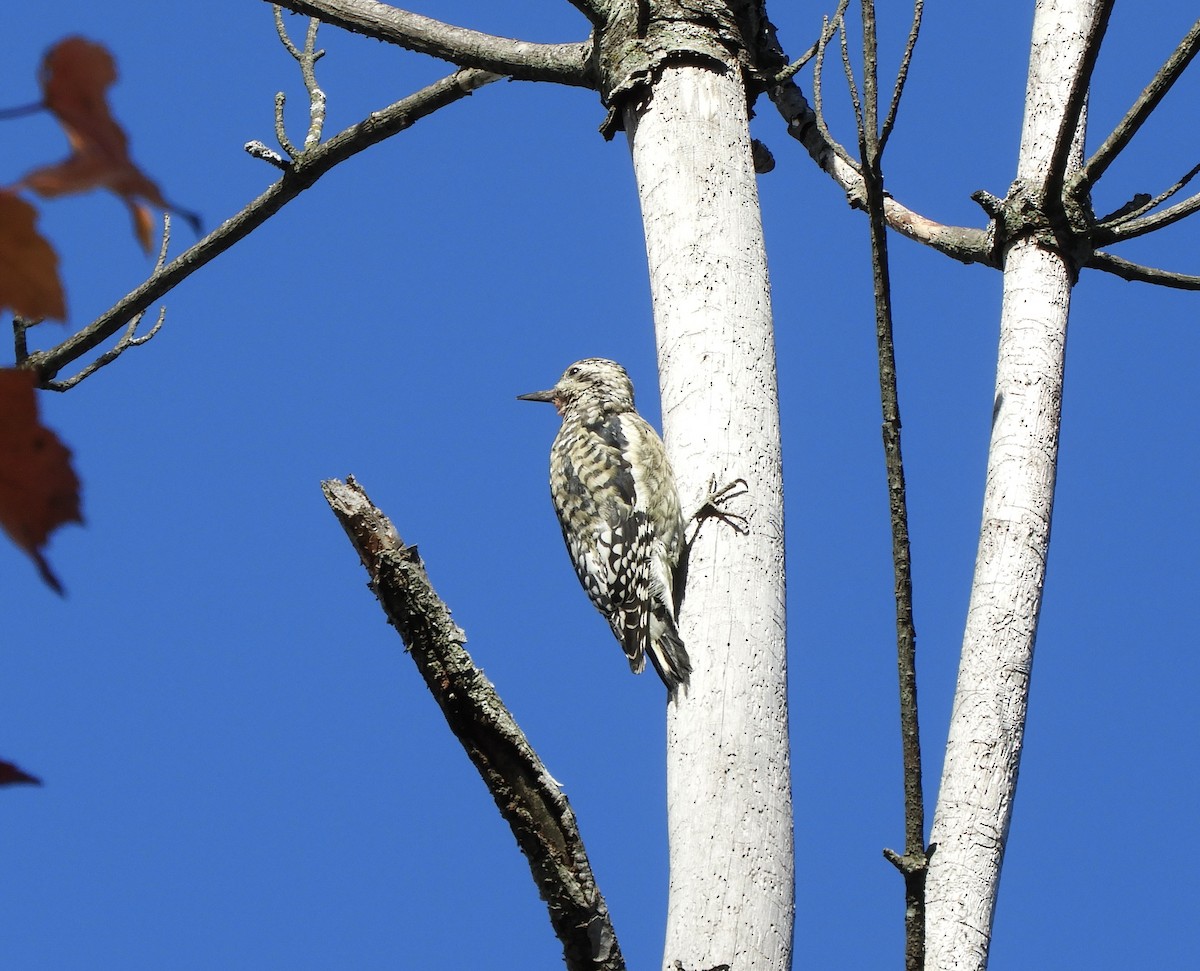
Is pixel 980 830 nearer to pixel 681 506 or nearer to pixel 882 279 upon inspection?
pixel 681 506

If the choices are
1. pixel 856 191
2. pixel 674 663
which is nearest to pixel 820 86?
pixel 856 191

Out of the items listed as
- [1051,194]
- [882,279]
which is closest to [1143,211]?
[1051,194]

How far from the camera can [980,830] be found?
259 cm

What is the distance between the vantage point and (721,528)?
2.60m

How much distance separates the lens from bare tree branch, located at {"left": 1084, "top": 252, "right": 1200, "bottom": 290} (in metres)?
3.49

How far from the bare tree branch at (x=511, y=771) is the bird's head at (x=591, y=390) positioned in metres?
3.18

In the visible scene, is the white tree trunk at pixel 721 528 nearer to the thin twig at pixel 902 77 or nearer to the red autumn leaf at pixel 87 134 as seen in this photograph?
the thin twig at pixel 902 77

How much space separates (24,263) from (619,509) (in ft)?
11.5

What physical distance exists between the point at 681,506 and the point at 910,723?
3.16ft

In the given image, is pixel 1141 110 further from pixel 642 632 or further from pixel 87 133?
pixel 87 133

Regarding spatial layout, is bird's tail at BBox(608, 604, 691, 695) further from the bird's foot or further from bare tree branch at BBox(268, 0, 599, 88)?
bare tree branch at BBox(268, 0, 599, 88)

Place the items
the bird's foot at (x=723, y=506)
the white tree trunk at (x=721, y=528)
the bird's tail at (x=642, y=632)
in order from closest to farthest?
1. the white tree trunk at (x=721, y=528)
2. the bird's foot at (x=723, y=506)
3. the bird's tail at (x=642, y=632)

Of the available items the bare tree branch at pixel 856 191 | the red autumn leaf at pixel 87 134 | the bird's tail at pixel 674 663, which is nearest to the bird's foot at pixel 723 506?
the bird's tail at pixel 674 663

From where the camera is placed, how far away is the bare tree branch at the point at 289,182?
377cm
